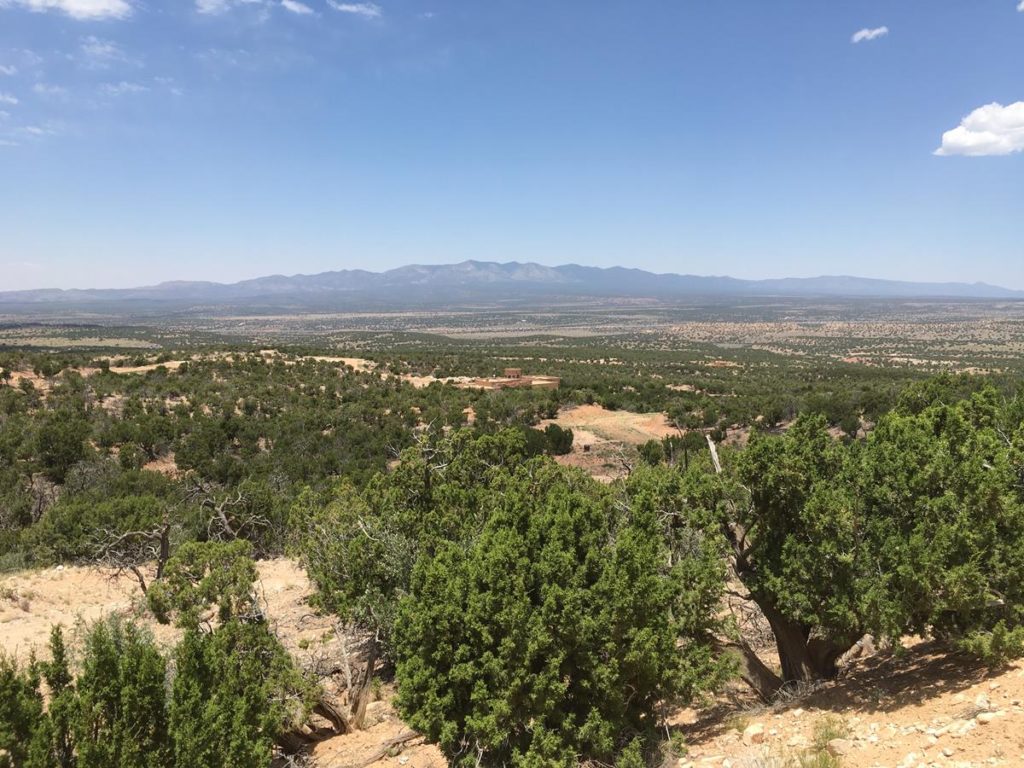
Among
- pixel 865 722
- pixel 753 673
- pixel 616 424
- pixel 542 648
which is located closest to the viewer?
pixel 542 648

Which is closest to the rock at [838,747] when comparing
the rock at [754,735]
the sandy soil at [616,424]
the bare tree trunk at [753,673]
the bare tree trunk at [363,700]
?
the rock at [754,735]

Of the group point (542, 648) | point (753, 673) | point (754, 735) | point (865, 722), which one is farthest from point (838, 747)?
point (542, 648)

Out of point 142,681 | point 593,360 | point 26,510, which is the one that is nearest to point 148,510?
point 26,510

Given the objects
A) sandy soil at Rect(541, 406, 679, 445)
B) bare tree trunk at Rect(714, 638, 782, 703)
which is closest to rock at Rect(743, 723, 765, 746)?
bare tree trunk at Rect(714, 638, 782, 703)

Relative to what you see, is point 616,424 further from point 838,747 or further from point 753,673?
point 838,747

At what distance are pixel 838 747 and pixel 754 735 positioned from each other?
1.24 metres

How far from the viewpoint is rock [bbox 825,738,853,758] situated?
7684 millimetres

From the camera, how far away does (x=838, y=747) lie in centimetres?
779

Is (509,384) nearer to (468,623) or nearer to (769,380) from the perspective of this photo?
(769,380)

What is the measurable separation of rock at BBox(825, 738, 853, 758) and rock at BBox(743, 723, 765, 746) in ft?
3.20

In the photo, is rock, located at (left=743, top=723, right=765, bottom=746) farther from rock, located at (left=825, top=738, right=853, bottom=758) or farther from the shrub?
rock, located at (left=825, top=738, right=853, bottom=758)

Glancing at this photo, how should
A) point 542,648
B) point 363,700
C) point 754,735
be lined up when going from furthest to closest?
point 363,700
point 754,735
point 542,648

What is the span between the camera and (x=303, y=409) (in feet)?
122

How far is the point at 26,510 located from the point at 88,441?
6672mm
